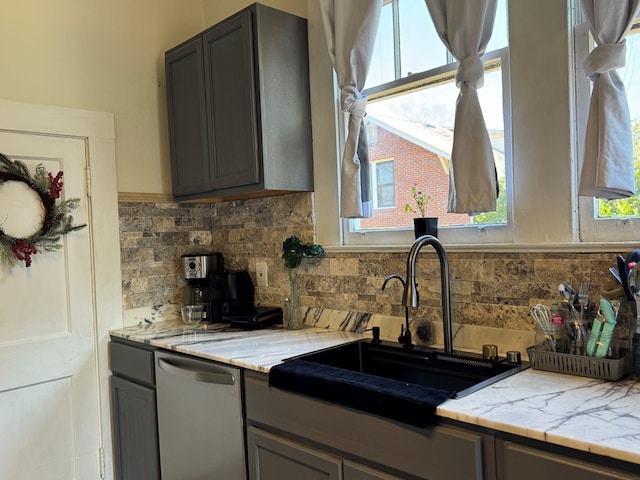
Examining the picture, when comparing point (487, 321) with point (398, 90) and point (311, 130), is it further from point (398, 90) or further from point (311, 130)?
point (311, 130)

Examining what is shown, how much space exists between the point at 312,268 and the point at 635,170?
55.4 inches

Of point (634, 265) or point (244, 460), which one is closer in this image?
point (634, 265)

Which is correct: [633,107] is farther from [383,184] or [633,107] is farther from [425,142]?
[383,184]

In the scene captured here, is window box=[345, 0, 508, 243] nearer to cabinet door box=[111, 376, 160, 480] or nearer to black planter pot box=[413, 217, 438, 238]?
black planter pot box=[413, 217, 438, 238]

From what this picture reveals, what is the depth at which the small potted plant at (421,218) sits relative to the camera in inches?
79.5

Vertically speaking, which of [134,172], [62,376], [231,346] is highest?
[134,172]

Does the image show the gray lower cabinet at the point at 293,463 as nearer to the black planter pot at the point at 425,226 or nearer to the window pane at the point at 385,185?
the black planter pot at the point at 425,226

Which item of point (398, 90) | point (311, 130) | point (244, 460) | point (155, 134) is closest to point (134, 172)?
point (155, 134)

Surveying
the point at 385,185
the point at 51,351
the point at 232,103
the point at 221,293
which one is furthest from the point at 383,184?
the point at 51,351

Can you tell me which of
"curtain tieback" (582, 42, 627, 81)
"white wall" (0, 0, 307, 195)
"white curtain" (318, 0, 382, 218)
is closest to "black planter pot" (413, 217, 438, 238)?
"white curtain" (318, 0, 382, 218)

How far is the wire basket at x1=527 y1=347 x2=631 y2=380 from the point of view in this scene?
4.75ft

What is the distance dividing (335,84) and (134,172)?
1181mm

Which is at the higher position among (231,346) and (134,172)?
(134,172)

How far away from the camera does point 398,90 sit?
224 cm
